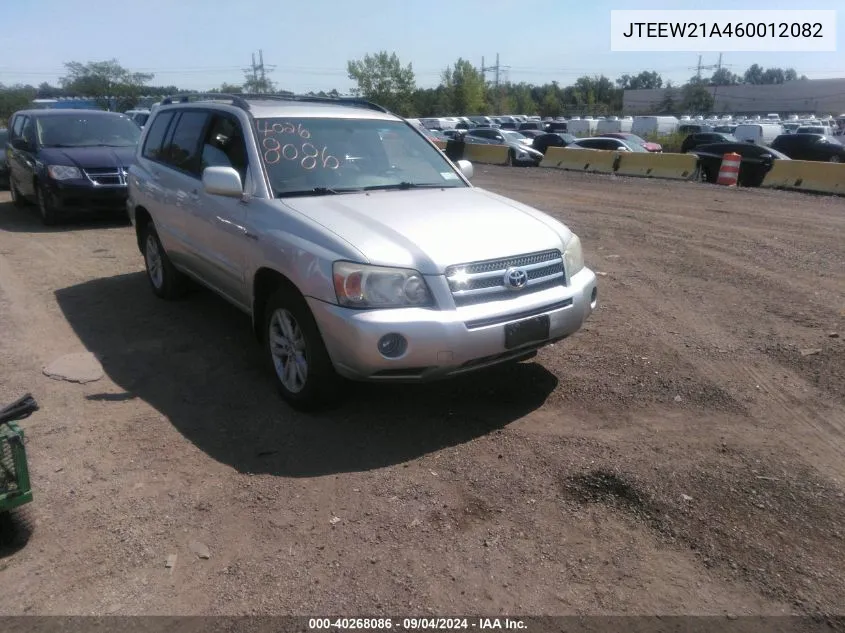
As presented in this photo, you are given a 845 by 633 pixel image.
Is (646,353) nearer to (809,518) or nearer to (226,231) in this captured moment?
(809,518)

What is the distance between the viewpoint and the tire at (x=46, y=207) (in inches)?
421

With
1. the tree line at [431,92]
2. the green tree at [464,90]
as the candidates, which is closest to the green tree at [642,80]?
the tree line at [431,92]

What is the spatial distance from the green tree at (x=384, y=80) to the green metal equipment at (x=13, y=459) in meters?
85.0

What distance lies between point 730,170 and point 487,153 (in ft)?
37.0

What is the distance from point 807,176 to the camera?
1656cm

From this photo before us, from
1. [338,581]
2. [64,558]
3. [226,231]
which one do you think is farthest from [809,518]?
[226,231]

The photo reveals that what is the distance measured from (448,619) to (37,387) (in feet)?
11.7

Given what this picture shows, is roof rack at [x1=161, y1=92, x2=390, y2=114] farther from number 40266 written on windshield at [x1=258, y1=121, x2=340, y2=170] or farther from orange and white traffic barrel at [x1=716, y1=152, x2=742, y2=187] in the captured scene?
orange and white traffic barrel at [x1=716, y1=152, x2=742, y2=187]

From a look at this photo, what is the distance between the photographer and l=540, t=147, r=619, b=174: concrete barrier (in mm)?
21750

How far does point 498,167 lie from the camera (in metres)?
25.0

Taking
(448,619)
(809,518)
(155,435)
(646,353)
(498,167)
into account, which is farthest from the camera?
(498,167)

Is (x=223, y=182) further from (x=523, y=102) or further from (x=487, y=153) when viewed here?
(x=523, y=102)

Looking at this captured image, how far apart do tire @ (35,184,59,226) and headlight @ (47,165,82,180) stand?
0.38 meters

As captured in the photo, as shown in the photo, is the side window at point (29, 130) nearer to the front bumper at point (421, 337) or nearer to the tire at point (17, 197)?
the tire at point (17, 197)
